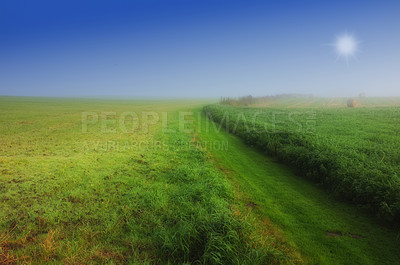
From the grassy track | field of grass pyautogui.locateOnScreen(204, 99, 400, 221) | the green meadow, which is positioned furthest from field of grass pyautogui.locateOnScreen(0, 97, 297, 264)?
field of grass pyautogui.locateOnScreen(204, 99, 400, 221)

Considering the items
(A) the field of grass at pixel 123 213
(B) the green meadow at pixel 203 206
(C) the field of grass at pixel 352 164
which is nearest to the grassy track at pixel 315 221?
(B) the green meadow at pixel 203 206

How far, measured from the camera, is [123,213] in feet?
19.1

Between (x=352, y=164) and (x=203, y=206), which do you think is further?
(x=352, y=164)

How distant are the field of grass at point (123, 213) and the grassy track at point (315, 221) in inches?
29.4

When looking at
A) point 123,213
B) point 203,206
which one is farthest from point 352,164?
point 123,213

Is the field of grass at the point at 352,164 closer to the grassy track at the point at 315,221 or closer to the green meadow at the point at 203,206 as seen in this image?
the green meadow at the point at 203,206

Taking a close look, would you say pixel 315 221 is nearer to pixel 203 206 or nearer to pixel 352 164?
pixel 203 206

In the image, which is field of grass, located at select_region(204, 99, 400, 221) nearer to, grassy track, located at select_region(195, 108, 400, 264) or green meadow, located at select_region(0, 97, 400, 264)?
green meadow, located at select_region(0, 97, 400, 264)

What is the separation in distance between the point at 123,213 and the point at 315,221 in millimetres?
5613

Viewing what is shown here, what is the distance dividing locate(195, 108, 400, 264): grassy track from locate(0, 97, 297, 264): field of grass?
0.75 m

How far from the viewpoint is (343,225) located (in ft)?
18.2

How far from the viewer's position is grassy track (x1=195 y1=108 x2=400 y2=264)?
453 centimetres

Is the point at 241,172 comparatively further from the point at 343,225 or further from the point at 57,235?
the point at 57,235

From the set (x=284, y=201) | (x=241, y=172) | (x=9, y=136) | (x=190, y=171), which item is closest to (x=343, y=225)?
(x=284, y=201)
